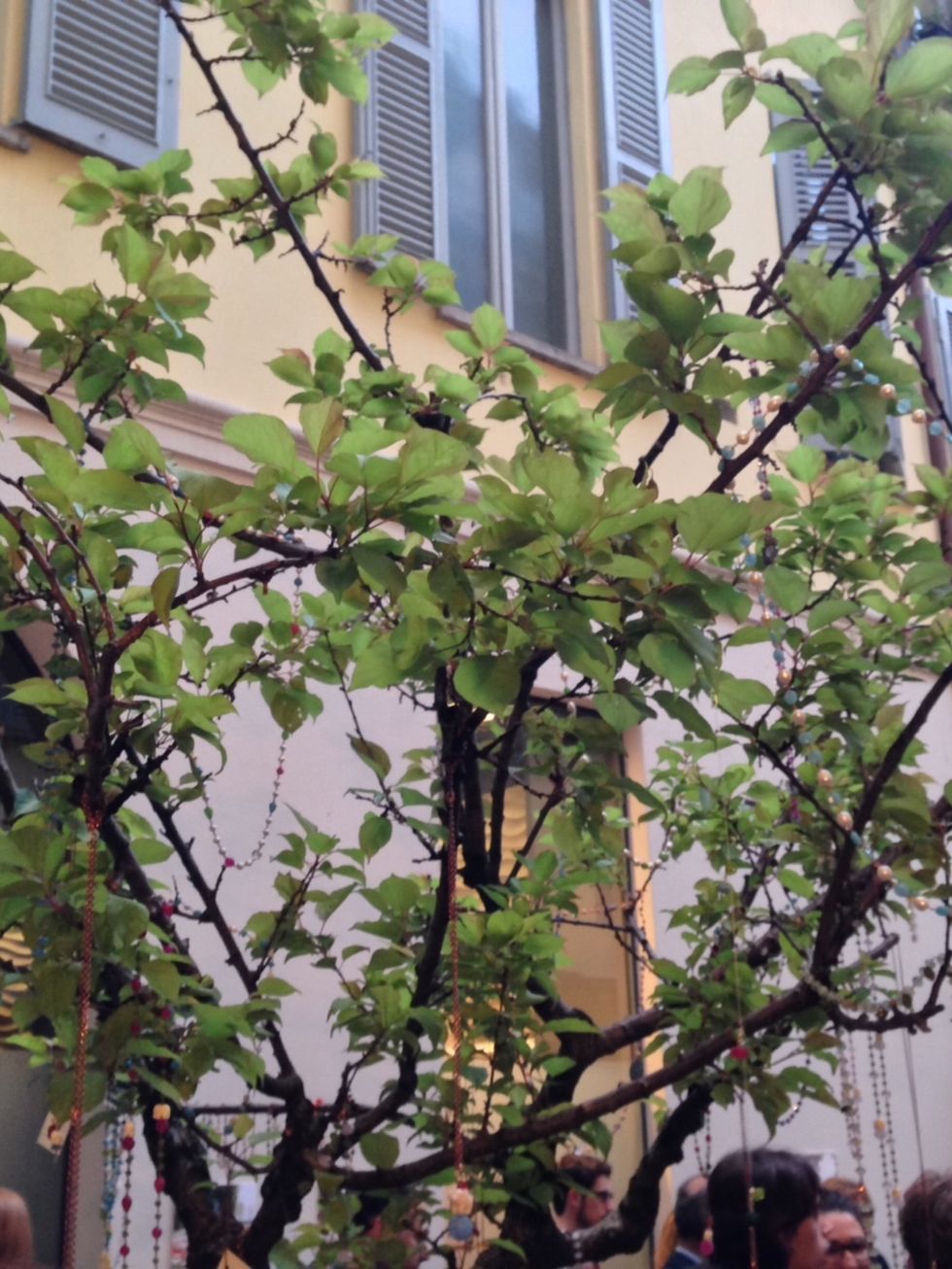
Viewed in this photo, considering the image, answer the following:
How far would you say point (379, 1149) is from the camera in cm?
288

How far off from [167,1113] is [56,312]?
149cm

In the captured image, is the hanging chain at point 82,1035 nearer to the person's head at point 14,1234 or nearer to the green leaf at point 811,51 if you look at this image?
the person's head at point 14,1234

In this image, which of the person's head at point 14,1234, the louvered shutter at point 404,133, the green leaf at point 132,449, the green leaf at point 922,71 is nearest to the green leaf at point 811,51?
the green leaf at point 922,71

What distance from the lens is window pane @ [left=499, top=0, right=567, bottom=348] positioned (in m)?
6.46

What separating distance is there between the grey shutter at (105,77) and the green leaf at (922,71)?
124 inches

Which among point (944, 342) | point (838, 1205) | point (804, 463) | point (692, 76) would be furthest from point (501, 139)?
point (838, 1205)

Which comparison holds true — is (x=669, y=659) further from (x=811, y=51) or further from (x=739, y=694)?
(x=811, y=51)

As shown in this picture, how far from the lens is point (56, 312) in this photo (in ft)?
8.71

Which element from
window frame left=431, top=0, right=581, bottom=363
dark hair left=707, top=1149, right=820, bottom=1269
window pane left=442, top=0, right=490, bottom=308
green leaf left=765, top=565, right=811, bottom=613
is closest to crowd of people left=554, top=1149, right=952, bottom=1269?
dark hair left=707, top=1149, right=820, bottom=1269

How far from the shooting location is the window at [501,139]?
5.86m

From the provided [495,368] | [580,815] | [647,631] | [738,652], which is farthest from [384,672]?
[738,652]

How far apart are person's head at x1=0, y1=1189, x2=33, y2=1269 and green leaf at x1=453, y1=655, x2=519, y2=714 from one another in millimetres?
1643

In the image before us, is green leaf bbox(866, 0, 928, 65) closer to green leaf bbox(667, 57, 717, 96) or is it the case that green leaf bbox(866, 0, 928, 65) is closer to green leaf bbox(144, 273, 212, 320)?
green leaf bbox(667, 57, 717, 96)

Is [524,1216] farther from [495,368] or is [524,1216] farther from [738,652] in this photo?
[738,652]
